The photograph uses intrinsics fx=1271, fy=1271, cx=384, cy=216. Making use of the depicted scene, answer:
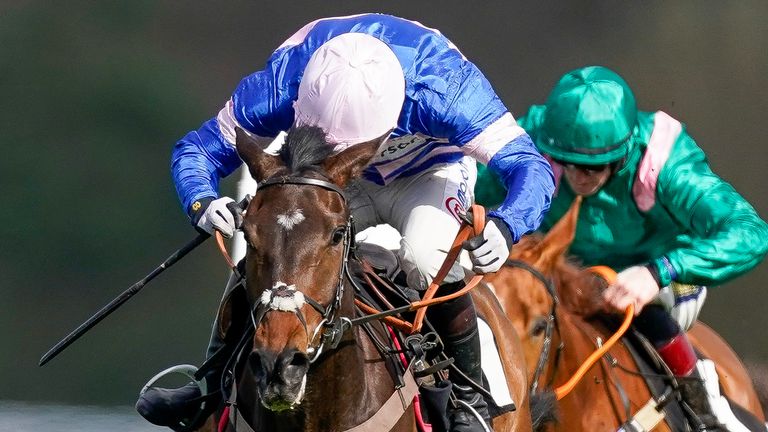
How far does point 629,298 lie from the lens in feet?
13.5

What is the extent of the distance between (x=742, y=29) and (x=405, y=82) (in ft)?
13.3

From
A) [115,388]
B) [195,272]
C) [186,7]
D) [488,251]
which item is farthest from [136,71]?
[488,251]

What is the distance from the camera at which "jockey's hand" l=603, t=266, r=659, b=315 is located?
13.4 ft

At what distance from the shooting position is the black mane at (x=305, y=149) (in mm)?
2855

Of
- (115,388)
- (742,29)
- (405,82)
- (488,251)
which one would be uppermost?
(405,82)

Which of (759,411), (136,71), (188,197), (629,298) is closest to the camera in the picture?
(188,197)

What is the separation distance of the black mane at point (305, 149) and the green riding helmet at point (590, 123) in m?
1.72

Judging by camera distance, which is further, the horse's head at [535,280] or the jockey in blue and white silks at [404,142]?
the horse's head at [535,280]

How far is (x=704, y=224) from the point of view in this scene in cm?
436

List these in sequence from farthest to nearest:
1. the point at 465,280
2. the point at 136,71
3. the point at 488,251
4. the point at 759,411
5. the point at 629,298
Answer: the point at 136,71 < the point at 759,411 < the point at 629,298 < the point at 465,280 < the point at 488,251

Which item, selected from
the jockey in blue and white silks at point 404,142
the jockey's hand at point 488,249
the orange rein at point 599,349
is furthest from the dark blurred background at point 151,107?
the jockey's hand at point 488,249

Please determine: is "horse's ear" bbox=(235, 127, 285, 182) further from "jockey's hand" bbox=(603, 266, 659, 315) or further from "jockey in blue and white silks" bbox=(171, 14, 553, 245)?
"jockey's hand" bbox=(603, 266, 659, 315)

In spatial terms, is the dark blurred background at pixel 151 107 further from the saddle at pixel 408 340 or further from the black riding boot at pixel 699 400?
the saddle at pixel 408 340

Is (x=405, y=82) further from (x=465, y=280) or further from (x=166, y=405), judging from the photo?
(x=166, y=405)
